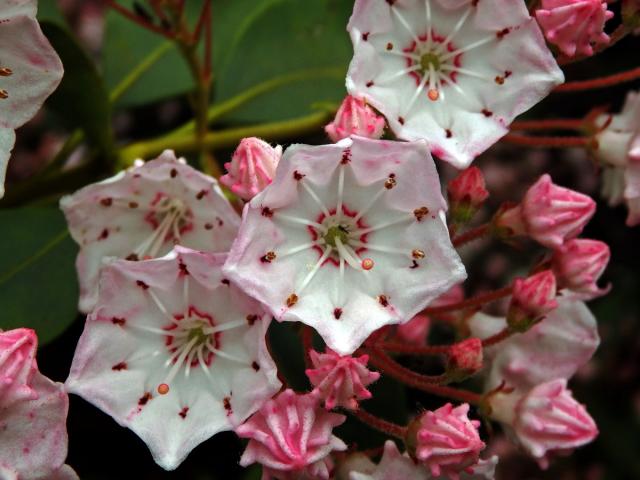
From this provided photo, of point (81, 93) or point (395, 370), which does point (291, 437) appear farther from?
point (81, 93)

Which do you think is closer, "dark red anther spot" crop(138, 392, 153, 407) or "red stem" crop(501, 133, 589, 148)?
"dark red anther spot" crop(138, 392, 153, 407)

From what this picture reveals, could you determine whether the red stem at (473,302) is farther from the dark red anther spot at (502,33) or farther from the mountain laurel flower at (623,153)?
the dark red anther spot at (502,33)

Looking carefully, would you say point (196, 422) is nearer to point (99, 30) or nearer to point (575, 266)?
point (575, 266)

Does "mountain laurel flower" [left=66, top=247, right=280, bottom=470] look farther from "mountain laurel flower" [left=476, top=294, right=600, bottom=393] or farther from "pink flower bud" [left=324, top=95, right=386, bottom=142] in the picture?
"mountain laurel flower" [left=476, top=294, right=600, bottom=393]

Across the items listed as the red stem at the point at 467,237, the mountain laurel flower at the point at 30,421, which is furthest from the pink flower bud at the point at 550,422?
the mountain laurel flower at the point at 30,421

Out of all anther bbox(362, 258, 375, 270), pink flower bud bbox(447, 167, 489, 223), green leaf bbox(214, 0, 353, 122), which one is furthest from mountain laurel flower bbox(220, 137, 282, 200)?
green leaf bbox(214, 0, 353, 122)

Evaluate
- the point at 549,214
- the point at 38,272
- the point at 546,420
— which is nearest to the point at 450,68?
the point at 549,214

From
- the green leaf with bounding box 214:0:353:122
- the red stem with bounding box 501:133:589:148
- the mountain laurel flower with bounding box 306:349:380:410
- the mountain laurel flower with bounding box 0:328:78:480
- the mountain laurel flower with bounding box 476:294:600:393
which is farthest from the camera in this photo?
the green leaf with bounding box 214:0:353:122
